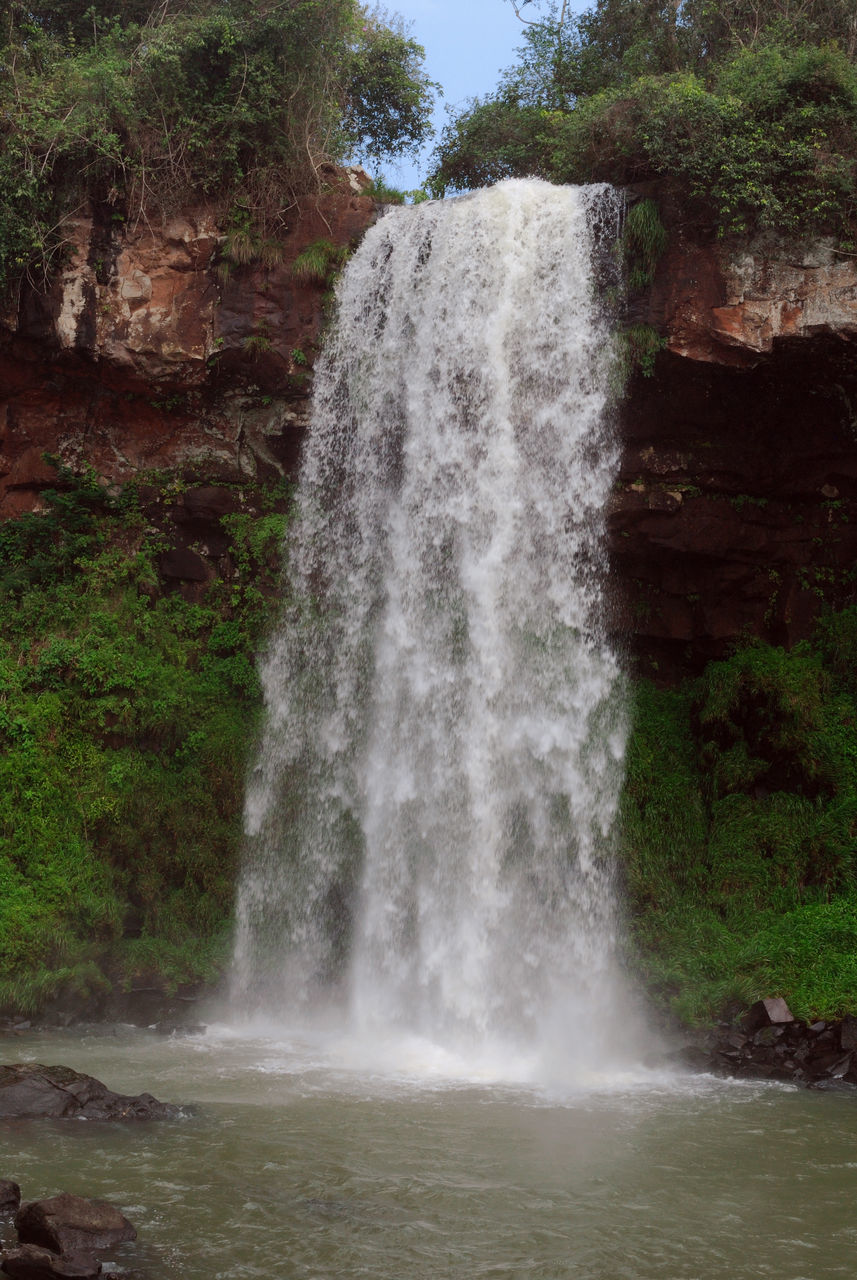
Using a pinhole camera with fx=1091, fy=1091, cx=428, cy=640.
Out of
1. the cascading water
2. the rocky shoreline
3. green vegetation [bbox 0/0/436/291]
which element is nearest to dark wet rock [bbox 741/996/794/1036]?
the rocky shoreline

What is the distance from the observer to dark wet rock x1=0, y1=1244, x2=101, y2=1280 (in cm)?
501

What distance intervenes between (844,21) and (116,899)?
16802 mm

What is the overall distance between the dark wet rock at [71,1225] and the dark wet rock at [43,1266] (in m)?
0.14

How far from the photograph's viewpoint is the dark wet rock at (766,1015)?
34.1 feet

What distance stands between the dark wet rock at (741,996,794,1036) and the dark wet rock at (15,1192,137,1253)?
6.79 meters

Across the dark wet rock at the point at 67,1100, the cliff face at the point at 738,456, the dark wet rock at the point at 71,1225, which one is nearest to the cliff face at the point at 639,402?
the cliff face at the point at 738,456

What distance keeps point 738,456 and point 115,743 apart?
28.2ft

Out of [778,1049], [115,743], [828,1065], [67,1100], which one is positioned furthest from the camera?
[115,743]

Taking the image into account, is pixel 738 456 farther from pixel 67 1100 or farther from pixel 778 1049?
pixel 67 1100

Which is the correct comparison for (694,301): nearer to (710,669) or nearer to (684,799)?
(710,669)

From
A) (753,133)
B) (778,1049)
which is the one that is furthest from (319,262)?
(778,1049)

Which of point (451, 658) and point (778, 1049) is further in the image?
point (451, 658)

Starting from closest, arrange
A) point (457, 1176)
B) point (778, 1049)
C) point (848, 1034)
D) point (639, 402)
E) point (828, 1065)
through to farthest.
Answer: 1. point (457, 1176)
2. point (828, 1065)
3. point (848, 1034)
4. point (778, 1049)
5. point (639, 402)

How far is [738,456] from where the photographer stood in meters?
13.8
